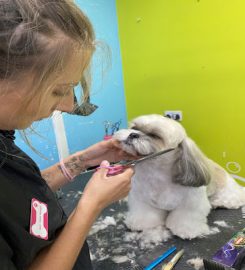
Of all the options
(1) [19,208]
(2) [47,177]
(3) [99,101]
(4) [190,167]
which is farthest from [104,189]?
(3) [99,101]

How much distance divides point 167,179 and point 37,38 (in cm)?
86

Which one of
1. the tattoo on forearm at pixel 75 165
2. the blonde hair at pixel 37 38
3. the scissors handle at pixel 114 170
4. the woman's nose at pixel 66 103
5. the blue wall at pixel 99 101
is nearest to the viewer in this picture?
the blonde hair at pixel 37 38

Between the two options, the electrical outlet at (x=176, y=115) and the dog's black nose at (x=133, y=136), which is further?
the electrical outlet at (x=176, y=115)

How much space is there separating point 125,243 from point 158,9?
5.38 feet

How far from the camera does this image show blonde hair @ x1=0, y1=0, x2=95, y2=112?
566 millimetres

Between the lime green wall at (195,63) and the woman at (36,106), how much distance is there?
53.9 inches

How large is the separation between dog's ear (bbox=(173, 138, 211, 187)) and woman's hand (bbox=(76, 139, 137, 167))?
19 cm

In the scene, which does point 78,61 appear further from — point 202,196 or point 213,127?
point 213,127

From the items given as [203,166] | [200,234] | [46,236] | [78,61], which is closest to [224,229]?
[200,234]

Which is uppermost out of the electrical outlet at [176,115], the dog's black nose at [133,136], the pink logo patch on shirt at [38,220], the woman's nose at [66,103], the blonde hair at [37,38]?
the blonde hair at [37,38]

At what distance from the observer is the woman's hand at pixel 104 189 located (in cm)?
78

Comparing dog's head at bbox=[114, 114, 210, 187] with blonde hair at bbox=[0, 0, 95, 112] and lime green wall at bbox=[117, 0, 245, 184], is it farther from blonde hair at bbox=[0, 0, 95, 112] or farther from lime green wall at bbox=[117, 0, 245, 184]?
lime green wall at bbox=[117, 0, 245, 184]

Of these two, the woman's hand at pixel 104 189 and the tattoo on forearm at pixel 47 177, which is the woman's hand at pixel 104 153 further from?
the woman's hand at pixel 104 189

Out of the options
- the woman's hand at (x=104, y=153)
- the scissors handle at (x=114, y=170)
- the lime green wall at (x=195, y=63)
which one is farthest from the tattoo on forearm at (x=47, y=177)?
the lime green wall at (x=195, y=63)
